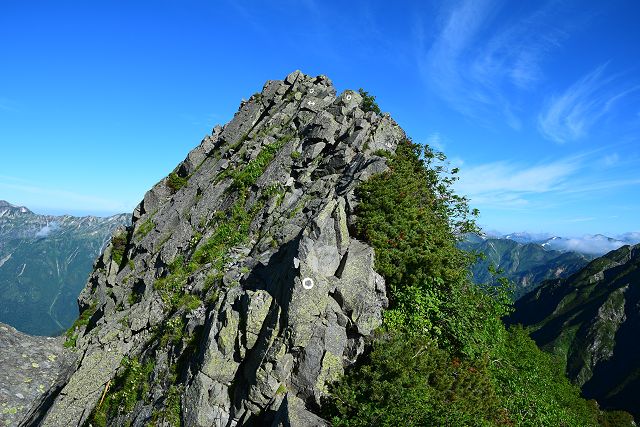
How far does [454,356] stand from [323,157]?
1931 cm

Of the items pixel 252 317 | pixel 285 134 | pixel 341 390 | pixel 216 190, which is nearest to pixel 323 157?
pixel 285 134

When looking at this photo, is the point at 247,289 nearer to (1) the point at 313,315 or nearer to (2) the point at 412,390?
(1) the point at 313,315

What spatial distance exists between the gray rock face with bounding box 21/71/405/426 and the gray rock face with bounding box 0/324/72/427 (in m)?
1.53

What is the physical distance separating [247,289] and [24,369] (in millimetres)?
15942

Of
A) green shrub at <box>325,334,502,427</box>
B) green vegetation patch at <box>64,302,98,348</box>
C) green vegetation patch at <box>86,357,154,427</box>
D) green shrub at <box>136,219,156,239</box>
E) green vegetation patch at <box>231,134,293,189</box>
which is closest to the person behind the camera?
green shrub at <box>325,334,502,427</box>

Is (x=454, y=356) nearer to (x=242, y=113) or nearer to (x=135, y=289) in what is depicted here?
(x=135, y=289)

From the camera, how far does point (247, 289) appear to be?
1961 cm

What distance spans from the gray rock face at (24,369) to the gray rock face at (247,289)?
1526 mm

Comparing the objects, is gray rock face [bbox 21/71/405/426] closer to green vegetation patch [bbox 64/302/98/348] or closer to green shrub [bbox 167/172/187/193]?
green vegetation patch [bbox 64/302/98/348]

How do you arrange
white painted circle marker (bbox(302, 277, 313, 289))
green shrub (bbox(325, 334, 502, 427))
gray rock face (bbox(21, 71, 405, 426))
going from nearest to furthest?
green shrub (bbox(325, 334, 502, 427)) → gray rock face (bbox(21, 71, 405, 426)) → white painted circle marker (bbox(302, 277, 313, 289))

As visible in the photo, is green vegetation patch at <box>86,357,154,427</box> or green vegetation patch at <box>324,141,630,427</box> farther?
green vegetation patch at <box>86,357,154,427</box>

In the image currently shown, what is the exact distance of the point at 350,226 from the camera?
69.8ft

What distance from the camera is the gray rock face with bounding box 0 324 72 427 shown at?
2145 cm

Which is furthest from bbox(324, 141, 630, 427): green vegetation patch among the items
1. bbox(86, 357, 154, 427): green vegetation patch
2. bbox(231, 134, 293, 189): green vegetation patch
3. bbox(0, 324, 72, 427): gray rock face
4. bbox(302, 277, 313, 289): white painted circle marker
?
bbox(0, 324, 72, 427): gray rock face
